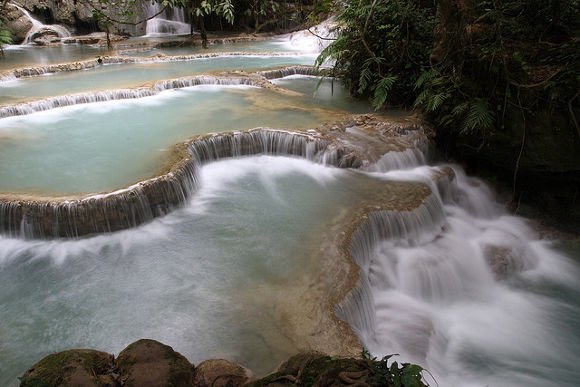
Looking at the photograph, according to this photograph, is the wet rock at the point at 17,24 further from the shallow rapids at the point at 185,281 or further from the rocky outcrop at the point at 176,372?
the rocky outcrop at the point at 176,372

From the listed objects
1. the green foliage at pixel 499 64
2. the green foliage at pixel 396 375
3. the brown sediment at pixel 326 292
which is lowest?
the brown sediment at pixel 326 292

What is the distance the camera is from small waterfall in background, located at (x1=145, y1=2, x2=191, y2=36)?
72.4 ft

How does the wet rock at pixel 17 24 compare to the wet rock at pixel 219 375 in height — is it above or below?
above

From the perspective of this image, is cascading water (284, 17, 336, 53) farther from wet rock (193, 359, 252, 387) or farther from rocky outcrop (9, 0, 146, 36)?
wet rock (193, 359, 252, 387)

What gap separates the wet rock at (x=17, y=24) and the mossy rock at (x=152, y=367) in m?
21.3

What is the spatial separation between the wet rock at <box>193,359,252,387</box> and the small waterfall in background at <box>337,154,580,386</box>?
1306mm

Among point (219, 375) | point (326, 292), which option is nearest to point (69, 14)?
point (326, 292)

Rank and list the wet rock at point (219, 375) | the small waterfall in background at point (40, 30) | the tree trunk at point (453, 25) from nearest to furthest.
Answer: the wet rock at point (219, 375), the tree trunk at point (453, 25), the small waterfall in background at point (40, 30)

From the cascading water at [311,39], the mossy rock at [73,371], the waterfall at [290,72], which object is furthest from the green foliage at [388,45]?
the cascading water at [311,39]

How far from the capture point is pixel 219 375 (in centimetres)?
227

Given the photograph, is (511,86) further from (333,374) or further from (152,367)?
(152,367)

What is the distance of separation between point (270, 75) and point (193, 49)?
776 cm

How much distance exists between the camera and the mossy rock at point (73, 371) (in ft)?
6.56

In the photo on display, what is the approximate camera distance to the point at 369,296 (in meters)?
3.89
